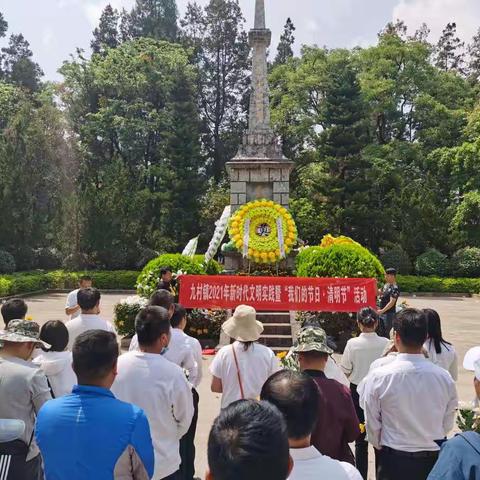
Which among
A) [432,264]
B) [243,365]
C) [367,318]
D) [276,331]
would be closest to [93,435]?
[243,365]

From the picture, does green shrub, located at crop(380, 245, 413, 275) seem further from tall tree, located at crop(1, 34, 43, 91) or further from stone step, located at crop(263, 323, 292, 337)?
tall tree, located at crop(1, 34, 43, 91)

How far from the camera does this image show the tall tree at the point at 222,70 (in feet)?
128

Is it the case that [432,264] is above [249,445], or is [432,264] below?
above

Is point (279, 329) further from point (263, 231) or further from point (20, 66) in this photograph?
point (20, 66)

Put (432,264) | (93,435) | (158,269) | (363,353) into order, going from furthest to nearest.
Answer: (432,264) → (158,269) → (363,353) → (93,435)

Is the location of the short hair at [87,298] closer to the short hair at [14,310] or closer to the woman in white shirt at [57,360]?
the short hair at [14,310]

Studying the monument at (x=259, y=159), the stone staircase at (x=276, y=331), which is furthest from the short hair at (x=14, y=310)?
the monument at (x=259, y=159)

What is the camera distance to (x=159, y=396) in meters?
3.04

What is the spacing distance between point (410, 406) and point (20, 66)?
4647 cm

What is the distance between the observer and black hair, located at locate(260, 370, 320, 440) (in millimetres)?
1959

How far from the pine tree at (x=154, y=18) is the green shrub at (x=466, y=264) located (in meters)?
28.3

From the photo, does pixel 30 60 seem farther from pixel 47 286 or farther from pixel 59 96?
pixel 47 286

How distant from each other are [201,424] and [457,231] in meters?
23.7

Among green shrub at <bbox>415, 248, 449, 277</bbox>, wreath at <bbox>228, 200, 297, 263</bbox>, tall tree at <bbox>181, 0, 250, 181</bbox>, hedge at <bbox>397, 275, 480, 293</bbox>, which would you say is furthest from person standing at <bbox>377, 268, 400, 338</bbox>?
tall tree at <bbox>181, 0, 250, 181</bbox>
